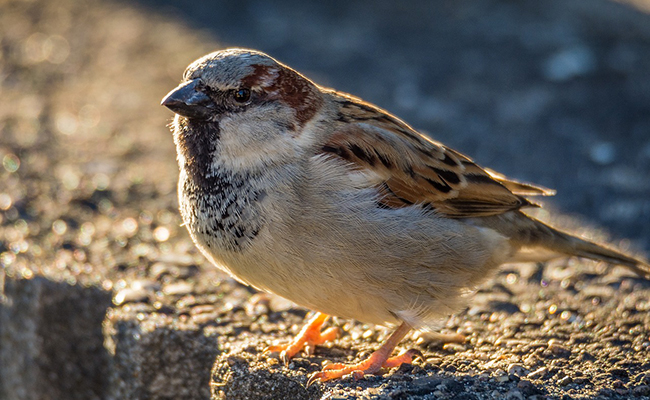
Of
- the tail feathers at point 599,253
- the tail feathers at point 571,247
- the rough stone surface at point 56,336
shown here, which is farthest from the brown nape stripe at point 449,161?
the rough stone surface at point 56,336

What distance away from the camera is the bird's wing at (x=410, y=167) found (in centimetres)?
304

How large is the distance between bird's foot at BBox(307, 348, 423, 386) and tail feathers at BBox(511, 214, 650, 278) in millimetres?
774

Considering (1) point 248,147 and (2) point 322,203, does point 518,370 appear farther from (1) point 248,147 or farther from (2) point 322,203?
(1) point 248,147

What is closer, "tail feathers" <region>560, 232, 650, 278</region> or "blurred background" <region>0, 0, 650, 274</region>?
"tail feathers" <region>560, 232, 650, 278</region>

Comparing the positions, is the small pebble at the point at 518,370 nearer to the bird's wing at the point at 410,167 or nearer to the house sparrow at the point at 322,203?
the house sparrow at the point at 322,203

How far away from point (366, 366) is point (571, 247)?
3.75 feet

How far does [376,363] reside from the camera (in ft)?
9.89

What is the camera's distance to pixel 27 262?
385cm

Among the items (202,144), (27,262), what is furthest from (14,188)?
(202,144)

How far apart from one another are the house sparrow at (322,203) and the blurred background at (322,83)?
1.29 meters

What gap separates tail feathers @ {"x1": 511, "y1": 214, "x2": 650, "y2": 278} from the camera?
3426 millimetres

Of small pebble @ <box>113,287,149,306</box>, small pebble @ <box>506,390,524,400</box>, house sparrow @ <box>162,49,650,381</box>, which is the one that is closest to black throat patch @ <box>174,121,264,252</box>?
house sparrow @ <box>162,49,650,381</box>

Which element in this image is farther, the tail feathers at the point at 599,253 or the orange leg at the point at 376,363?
the tail feathers at the point at 599,253

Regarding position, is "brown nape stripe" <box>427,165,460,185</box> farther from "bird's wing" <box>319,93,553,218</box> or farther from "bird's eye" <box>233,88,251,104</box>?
"bird's eye" <box>233,88,251,104</box>
